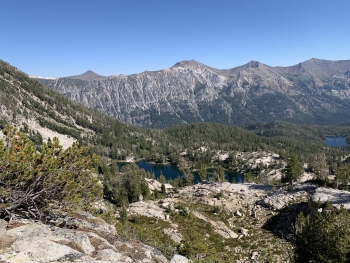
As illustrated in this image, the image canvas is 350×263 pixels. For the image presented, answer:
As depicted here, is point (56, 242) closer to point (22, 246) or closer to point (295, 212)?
point (22, 246)

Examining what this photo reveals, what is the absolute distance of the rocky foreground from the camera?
15.7 m

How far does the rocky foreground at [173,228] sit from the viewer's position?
1573 centimetres

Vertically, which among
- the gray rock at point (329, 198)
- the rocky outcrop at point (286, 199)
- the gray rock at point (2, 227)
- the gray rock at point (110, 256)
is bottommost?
the rocky outcrop at point (286, 199)

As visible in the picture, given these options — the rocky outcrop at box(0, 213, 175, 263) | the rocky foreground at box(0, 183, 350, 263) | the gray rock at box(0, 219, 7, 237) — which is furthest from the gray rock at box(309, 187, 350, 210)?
the gray rock at box(0, 219, 7, 237)

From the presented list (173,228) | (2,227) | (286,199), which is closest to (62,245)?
(2,227)

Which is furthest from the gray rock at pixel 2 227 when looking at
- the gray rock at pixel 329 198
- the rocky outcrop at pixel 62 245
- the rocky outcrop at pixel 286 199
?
the rocky outcrop at pixel 286 199

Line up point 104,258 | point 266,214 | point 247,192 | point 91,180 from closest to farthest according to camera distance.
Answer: point 104,258, point 91,180, point 266,214, point 247,192

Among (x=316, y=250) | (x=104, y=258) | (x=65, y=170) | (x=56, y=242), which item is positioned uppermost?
(x=65, y=170)

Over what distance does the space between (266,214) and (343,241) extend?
149 feet

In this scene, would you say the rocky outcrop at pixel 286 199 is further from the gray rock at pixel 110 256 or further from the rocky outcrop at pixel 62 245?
the gray rock at pixel 110 256

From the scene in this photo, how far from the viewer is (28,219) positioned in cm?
1952

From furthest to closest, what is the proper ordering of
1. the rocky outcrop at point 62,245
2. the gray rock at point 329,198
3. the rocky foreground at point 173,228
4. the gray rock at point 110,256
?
1. the gray rock at point 329,198
2. the gray rock at point 110,256
3. the rocky foreground at point 173,228
4. the rocky outcrop at point 62,245

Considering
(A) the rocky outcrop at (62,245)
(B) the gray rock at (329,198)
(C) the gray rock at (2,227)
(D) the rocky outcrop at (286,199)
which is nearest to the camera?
(A) the rocky outcrop at (62,245)

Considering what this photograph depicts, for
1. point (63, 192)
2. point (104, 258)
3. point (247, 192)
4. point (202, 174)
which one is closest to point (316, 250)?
point (104, 258)
